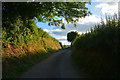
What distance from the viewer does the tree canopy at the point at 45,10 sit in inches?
361

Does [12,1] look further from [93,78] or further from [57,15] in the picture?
[93,78]

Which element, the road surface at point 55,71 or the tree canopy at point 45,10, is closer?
the road surface at point 55,71

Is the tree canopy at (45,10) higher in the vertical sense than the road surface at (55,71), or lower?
higher

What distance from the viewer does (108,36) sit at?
13.1ft

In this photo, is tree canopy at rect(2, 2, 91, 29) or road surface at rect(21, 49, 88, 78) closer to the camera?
road surface at rect(21, 49, 88, 78)

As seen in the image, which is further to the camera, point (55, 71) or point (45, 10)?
point (45, 10)

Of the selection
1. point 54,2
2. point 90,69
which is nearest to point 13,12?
point 54,2

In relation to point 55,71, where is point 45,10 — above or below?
above

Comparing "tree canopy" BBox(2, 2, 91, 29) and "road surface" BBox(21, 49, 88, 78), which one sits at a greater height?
"tree canopy" BBox(2, 2, 91, 29)

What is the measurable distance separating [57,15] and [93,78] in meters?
7.71

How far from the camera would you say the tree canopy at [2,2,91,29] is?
9180mm

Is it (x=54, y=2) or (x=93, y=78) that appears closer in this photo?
(x=93, y=78)

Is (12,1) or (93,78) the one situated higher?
(12,1)

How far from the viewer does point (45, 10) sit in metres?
10.3
